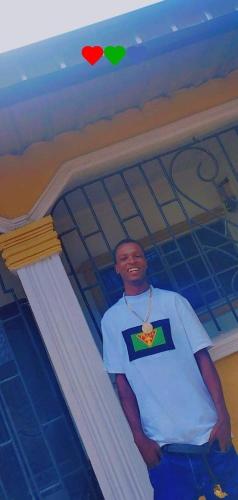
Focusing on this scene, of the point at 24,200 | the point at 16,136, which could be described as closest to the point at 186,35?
the point at 16,136

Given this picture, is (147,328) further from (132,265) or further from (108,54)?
(108,54)

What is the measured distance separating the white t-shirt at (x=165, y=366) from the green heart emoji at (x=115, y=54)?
1381mm

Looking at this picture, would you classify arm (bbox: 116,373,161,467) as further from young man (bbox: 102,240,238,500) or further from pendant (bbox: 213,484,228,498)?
pendant (bbox: 213,484,228,498)

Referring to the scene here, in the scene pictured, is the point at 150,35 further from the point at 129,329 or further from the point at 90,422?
the point at 90,422

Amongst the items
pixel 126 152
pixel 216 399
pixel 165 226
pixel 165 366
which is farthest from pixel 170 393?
pixel 165 226

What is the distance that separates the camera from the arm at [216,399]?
273 cm

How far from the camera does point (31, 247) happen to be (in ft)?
10.4

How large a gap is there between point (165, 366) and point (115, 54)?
5.79ft

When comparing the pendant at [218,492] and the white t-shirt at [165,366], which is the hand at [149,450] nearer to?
the white t-shirt at [165,366]

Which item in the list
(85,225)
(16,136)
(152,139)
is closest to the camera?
(16,136)

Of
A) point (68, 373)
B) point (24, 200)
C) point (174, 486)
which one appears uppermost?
point (24, 200)

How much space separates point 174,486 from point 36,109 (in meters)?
2.27

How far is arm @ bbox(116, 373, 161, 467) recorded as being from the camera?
2779 millimetres

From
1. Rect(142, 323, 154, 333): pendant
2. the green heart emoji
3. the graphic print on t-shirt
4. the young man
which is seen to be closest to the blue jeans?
the young man
